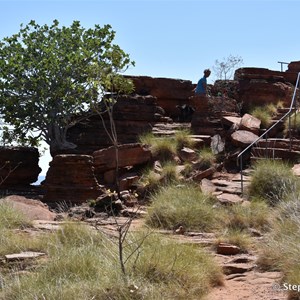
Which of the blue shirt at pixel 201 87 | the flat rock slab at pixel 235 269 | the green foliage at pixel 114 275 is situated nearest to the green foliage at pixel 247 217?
the flat rock slab at pixel 235 269

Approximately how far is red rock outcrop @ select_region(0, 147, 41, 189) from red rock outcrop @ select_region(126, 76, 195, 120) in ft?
18.8

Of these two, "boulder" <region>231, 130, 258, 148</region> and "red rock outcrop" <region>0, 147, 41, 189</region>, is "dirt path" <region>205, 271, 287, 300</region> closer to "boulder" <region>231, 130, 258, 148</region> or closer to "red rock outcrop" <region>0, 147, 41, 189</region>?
"boulder" <region>231, 130, 258, 148</region>

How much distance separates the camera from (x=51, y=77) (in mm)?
20734

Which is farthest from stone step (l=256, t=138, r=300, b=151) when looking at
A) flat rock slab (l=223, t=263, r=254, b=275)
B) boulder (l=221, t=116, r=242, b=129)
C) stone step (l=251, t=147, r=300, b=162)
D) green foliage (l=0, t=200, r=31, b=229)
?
flat rock slab (l=223, t=263, r=254, b=275)

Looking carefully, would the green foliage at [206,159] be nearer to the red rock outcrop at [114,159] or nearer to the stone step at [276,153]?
the stone step at [276,153]

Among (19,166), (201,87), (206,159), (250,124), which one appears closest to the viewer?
(206,159)

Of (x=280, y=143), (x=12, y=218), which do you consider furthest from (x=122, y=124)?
Result: (x=12, y=218)

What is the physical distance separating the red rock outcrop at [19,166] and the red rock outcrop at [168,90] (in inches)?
225

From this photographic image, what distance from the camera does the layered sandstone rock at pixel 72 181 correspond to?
16.4m

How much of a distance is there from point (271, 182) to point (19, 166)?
31.9ft

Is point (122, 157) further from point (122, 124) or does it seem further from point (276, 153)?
point (276, 153)

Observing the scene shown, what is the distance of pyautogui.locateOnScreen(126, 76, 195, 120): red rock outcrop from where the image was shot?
2328 centimetres

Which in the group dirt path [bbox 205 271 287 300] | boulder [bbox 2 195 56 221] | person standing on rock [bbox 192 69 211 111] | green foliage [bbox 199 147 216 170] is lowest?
boulder [bbox 2 195 56 221]

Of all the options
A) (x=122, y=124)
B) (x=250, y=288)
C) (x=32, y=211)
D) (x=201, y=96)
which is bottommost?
(x=32, y=211)
